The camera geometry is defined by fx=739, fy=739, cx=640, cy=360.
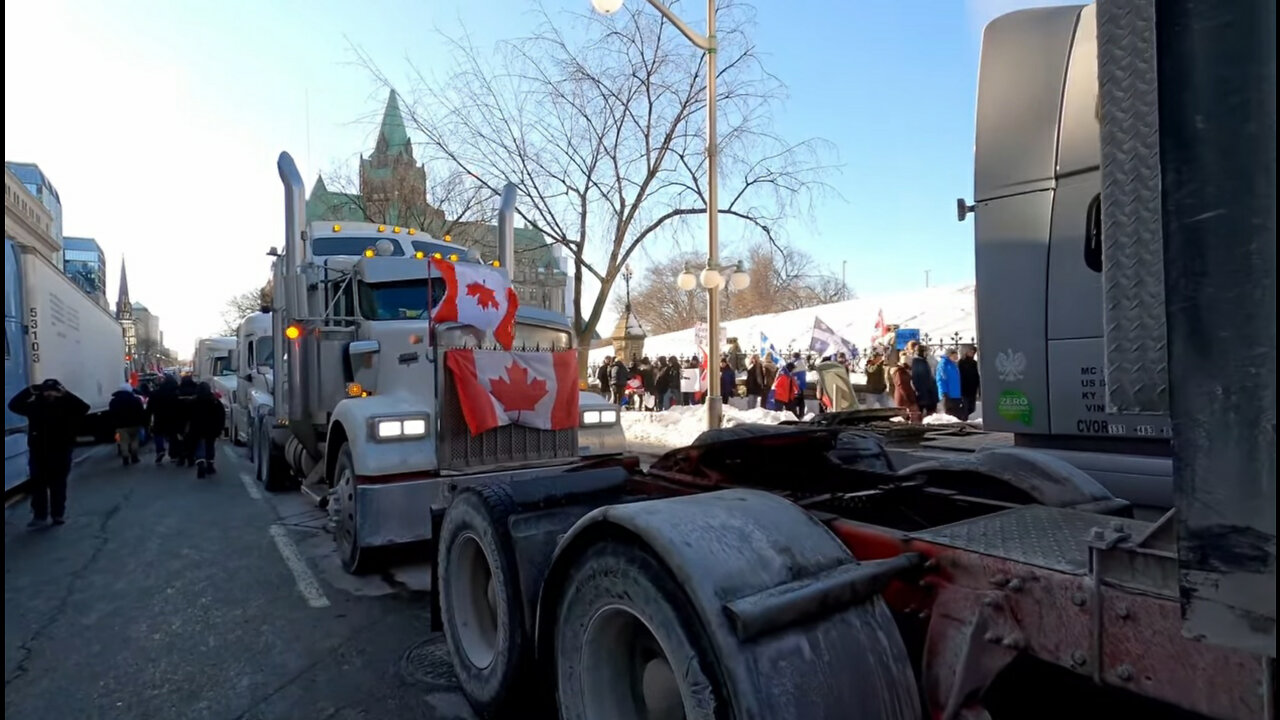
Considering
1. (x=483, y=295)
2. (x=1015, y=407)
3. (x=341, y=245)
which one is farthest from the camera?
(x=341, y=245)

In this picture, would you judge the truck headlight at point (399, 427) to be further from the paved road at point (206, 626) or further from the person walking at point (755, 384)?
the person walking at point (755, 384)

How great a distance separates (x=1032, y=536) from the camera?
2260 mm

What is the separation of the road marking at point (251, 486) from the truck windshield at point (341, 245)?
3.66m

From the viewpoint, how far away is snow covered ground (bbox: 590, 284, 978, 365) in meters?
24.1

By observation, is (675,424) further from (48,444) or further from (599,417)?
(48,444)

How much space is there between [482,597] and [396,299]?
3890 millimetres

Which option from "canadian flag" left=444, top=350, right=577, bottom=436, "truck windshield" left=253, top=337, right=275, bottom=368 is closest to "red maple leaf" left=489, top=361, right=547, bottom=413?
"canadian flag" left=444, top=350, right=577, bottom=436

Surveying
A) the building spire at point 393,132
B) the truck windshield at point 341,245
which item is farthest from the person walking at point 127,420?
the building spire at point 393,132

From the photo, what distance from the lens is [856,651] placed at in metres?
1.99

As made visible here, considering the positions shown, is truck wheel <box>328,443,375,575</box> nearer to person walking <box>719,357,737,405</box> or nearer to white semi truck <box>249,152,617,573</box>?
white semi truck <box>249,152,617,573</box>

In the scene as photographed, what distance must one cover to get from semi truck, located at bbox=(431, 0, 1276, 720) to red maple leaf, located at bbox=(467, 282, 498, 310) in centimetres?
273

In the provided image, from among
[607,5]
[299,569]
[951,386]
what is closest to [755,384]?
[951,386]

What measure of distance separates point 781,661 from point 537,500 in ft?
5.19

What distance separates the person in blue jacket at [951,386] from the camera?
12.7 m
